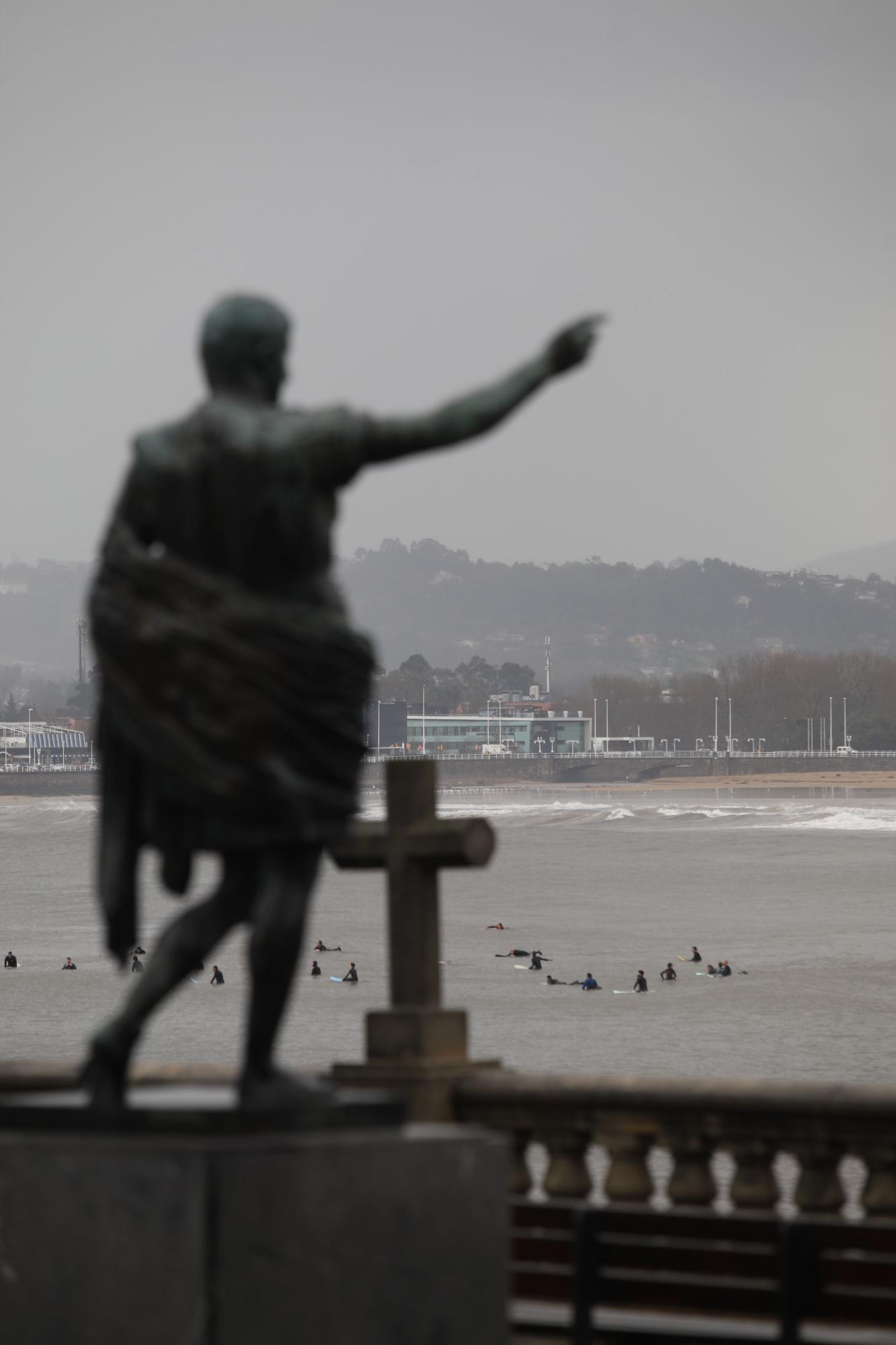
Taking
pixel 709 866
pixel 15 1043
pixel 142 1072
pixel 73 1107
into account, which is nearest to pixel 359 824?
pixel 142 1072

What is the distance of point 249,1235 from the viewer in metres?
5.28

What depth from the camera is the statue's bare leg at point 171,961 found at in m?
5.77

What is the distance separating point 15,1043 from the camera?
135 ft

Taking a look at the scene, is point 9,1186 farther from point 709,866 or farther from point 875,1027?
point 709,866

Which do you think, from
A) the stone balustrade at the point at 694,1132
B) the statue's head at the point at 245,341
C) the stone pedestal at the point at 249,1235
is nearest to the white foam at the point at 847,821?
the stone balustrade at the point at 694,1132

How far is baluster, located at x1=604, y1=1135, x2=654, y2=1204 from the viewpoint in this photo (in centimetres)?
726

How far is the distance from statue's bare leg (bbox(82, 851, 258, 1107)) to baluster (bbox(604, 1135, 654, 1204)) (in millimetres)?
1918

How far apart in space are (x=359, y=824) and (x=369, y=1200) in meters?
2.30

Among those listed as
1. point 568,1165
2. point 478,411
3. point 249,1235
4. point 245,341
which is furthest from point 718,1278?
point 245,341

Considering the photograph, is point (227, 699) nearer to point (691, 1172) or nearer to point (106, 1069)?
point (106, 1069)

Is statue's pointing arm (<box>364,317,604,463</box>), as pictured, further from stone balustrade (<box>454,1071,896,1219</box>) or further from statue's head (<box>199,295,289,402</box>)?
stone balustrade (<box>454,1071,896,1219</box>)

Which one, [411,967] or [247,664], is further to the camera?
[411,967]

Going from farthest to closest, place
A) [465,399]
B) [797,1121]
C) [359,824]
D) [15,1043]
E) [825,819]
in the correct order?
[825,819]
[15,1043]
[359,824]
[797,1121]
[465,399]

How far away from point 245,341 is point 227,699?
0.94 m
